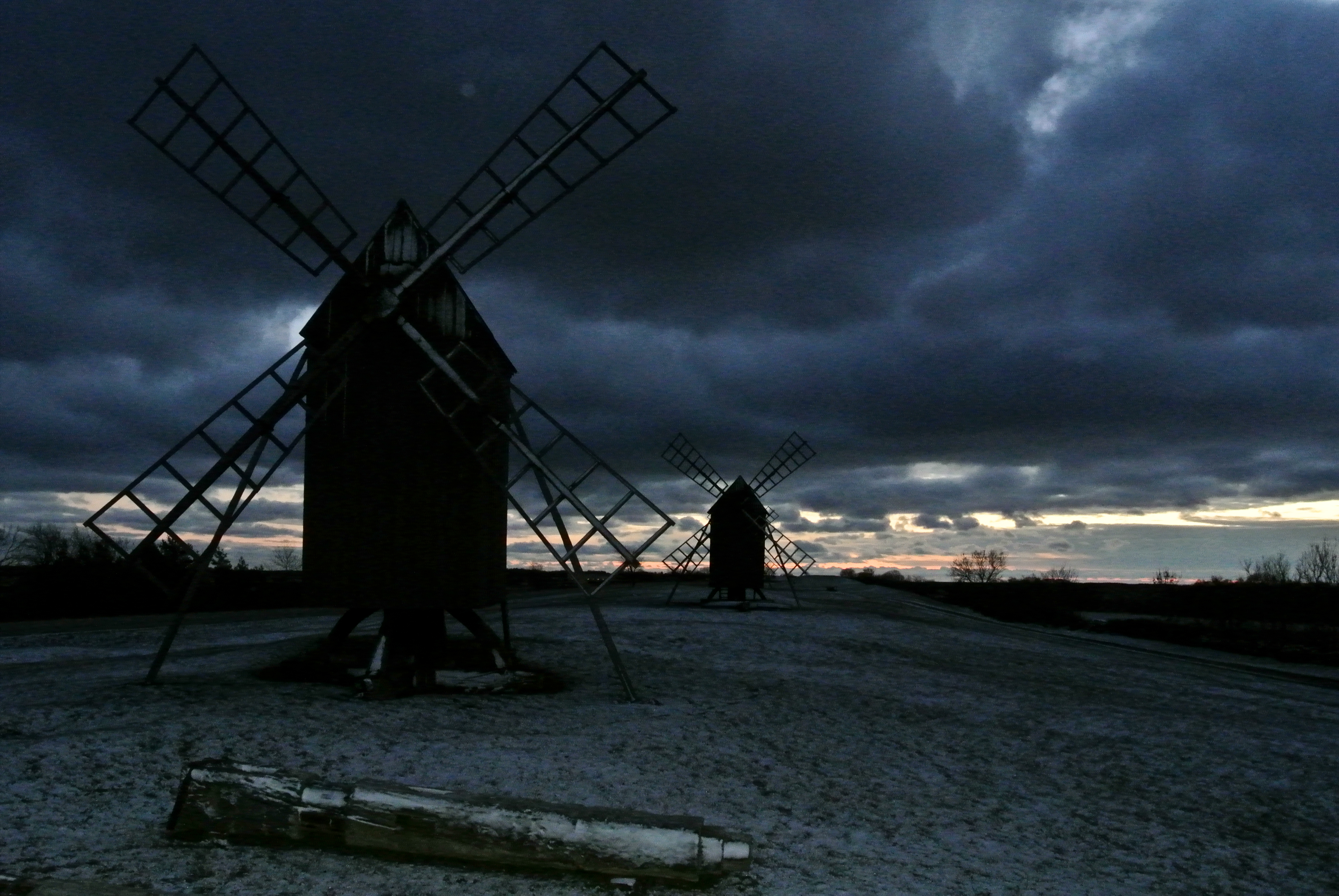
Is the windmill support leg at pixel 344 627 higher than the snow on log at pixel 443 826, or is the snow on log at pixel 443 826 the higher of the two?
the windmill support leg at pixel 344 627

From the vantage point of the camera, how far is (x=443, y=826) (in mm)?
6090

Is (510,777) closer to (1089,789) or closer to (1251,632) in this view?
(1089,789)

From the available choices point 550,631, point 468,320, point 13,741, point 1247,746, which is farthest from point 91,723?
point 1247,746

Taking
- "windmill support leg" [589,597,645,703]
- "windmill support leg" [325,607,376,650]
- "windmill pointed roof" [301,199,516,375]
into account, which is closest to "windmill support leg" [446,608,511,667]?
"windmill support leg" [325,607,376,650]

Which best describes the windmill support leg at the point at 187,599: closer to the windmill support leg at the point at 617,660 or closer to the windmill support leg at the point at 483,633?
the windmill support leg at the point at 483,633

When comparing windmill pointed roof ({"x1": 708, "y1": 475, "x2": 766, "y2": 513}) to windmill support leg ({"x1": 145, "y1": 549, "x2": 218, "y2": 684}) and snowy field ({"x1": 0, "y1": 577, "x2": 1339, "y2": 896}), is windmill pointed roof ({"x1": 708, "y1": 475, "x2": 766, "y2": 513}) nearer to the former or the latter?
snowy field ({"x1": 0, "y1": 577, "x2": 1339, "y2": 896})

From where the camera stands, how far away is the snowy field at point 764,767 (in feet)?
21.4

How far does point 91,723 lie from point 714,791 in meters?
6.62

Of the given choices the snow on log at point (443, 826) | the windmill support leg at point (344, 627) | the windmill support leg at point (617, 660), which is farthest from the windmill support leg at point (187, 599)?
the snow on log at point (443, 826)

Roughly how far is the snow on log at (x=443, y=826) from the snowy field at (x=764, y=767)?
0.17 m

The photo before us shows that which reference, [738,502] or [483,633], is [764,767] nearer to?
[483,633]

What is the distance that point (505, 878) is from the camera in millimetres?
6027

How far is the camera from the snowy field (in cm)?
652

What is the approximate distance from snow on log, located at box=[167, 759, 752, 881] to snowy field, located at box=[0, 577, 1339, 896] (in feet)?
0.54
